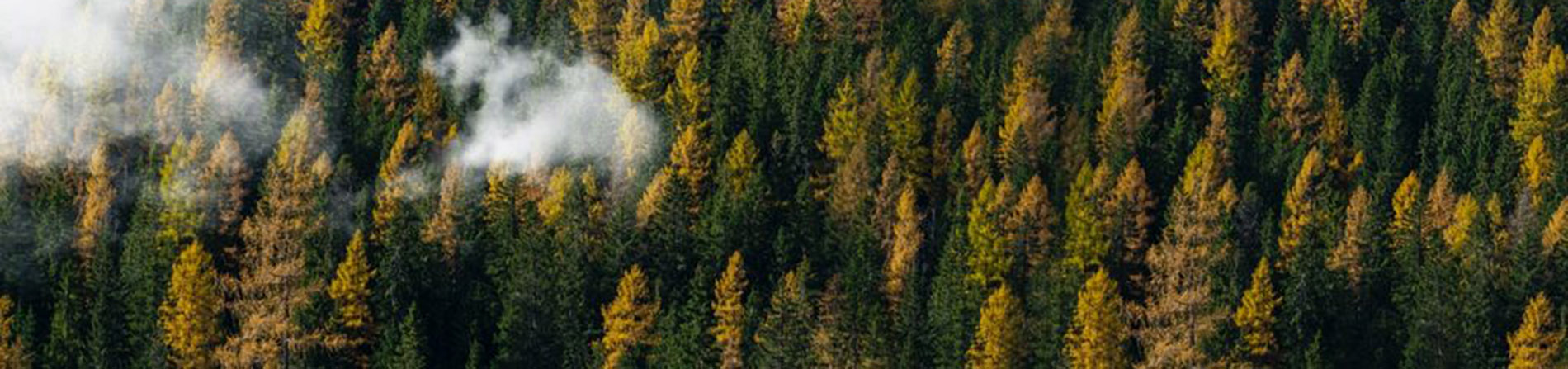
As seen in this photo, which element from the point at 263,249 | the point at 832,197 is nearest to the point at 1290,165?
the point at 832,197

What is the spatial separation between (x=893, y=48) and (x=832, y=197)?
2112 centimetres

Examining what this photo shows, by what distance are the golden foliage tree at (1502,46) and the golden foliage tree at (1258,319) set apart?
38.6m

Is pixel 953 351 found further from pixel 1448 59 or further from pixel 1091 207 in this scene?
pixel 1448 59

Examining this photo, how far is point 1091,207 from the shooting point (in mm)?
147250

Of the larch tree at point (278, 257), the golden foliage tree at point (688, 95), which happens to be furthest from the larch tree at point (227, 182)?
the golden foliage tree at point (688, 95)

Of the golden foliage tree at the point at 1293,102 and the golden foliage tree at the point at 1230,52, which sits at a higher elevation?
→ the golden foliage tree at the point at 1230,52

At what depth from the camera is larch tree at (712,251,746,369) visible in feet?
438

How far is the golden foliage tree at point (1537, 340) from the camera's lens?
130500 mm

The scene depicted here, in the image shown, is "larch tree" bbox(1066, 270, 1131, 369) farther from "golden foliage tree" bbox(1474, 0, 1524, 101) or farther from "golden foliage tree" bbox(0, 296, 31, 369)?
"golden foliage tree" bbox(0, 296, 31, 369)

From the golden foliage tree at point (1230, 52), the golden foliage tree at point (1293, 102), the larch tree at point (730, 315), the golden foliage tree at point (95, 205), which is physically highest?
the golden foliage tree at point (1230, 52)

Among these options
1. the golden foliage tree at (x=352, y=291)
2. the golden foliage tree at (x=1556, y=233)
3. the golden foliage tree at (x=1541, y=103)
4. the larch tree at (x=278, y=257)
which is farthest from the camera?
the golden foliage tree at (x=1541, y=103)

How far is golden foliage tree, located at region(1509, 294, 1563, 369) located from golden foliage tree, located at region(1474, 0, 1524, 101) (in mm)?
35581

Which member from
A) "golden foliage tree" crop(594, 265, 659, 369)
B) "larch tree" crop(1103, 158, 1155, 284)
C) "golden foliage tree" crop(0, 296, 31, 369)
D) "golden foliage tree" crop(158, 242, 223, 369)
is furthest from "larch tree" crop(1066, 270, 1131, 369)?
"golden foliage tree" crop(0, 296, 31, 369)

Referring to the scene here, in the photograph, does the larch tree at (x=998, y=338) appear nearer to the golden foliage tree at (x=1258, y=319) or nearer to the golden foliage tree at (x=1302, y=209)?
the golden foliage tree at (x=1258, y=319)
